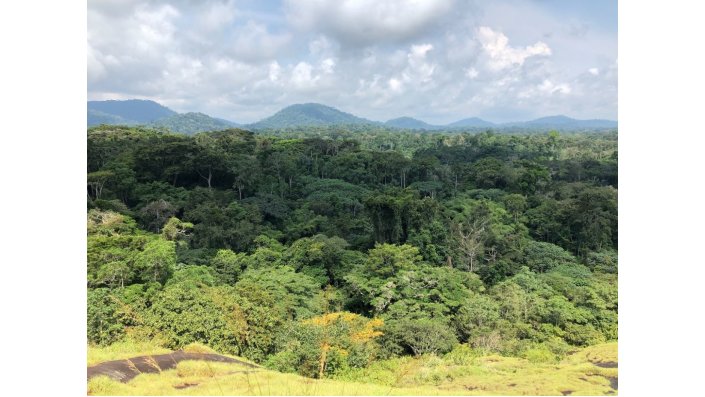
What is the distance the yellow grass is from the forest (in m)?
0.91

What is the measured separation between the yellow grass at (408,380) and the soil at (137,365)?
238mm

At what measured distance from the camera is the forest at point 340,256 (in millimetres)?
13070

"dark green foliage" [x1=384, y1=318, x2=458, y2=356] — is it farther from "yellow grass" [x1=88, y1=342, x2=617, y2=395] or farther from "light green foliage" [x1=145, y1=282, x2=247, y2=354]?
"light green foliage" [x1=145, y1=282, x2=247, y2=354]

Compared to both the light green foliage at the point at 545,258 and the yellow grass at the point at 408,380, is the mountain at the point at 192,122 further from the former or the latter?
the yellow grass at the point at 408,380

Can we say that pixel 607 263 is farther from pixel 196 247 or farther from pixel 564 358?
pixel 196 247

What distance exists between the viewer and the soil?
7.36 m

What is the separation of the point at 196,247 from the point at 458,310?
16454mm

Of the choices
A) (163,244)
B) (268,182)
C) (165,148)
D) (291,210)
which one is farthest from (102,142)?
(163,244)

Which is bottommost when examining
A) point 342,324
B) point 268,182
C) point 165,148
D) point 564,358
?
point 564,358

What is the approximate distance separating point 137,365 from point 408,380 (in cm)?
561

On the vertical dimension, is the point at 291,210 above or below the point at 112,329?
above

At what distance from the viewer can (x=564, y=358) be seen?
13.5 metres

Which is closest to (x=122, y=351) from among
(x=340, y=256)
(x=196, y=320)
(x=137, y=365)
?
(x=137, y=365)

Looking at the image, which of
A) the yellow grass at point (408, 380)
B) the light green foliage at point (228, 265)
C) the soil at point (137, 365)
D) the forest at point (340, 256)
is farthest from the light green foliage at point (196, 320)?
the light green foliage at point (228, 265)
